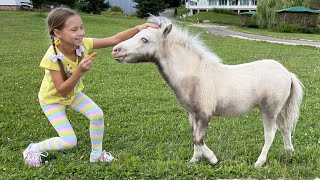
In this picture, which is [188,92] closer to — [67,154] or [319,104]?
[67,154]

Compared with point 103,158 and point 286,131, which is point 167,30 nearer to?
point 103,158

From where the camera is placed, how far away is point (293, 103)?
14.6 feet

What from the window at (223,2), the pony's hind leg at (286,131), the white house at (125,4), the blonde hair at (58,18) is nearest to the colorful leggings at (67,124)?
the blonde hair at (58,18)

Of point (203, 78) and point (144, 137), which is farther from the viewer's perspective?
point (144, 137)

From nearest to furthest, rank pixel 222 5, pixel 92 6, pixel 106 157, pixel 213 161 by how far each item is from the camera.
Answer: pixel 213 161 < pixel 106 157 < pixel 92 6 < pixel 222 5

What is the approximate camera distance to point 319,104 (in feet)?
23.6

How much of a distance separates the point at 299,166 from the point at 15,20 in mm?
29479

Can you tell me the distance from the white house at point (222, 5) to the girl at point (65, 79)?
68091mm

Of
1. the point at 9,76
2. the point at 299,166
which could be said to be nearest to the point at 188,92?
the point at 299,166

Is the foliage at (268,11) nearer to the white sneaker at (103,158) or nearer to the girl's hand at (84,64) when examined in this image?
the white sneaker at (103,158)

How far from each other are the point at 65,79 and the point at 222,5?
69.9 meters

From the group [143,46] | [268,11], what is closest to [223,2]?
[268,11]

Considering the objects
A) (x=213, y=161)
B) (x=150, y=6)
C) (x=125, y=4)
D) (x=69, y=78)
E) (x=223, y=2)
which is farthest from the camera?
(x=125, y=4)

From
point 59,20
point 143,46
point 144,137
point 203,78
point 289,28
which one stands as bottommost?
point 289,28
